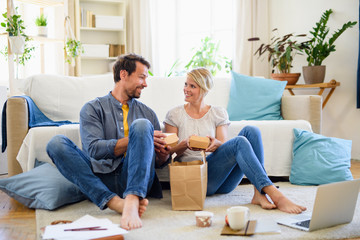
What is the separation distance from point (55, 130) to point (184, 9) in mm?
3694

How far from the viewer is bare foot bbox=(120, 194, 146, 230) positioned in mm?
1926

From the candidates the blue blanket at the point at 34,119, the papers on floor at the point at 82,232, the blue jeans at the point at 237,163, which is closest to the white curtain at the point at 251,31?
the blue blanket at the point at 34,119

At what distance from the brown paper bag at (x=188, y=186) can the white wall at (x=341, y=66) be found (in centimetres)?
271

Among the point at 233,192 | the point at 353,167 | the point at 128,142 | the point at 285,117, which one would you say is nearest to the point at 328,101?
the point at 353,167

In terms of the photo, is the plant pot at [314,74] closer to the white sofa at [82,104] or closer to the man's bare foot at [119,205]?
the white sofa at [82,104]

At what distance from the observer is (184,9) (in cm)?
608

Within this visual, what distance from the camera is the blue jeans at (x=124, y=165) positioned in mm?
2080

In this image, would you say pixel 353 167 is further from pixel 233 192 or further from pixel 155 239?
pixel 155 239

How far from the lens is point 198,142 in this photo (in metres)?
2.30

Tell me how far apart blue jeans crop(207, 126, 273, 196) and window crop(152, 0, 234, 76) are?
3.56 meters

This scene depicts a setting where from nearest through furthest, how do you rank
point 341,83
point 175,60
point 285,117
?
point 285,117
point 341,83
point 175,60

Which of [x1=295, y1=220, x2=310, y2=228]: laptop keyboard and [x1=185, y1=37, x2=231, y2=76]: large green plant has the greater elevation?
[x1=185, y1=37, x2=231, y2=76]: large green plant

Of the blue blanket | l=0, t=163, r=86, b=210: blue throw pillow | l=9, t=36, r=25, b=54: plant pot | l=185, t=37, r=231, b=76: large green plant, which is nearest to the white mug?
l=0, t=163, r=86, b=210: blue throw pillow

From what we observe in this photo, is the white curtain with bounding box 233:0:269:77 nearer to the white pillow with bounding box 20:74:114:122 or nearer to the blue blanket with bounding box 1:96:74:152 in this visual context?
the white pillow with bounding box 20:74:114:122
